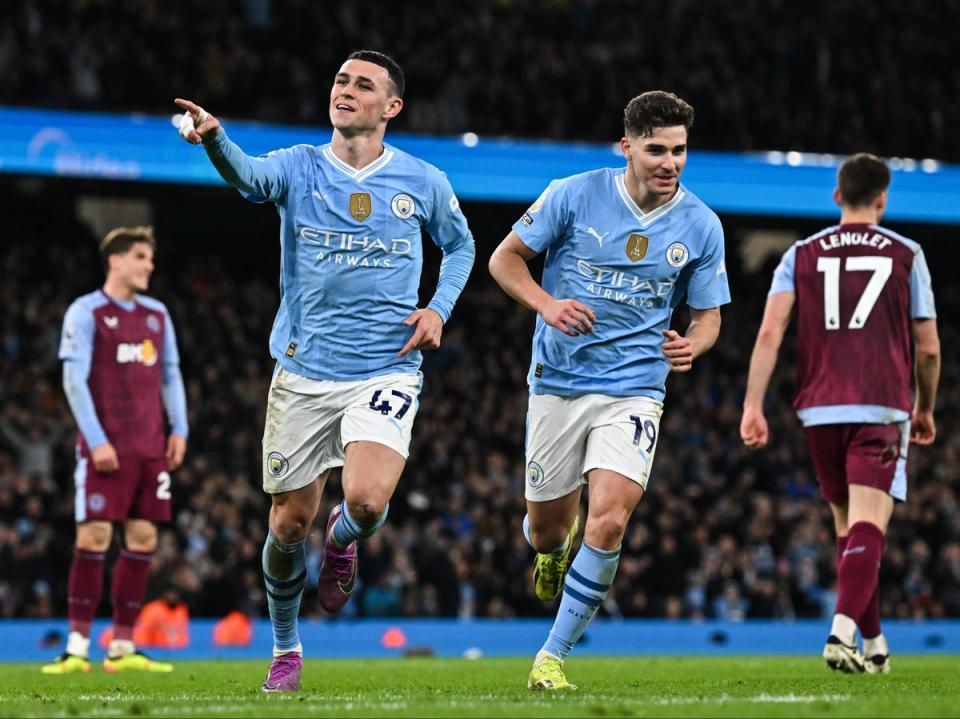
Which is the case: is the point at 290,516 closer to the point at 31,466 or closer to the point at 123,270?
the point at 123,270

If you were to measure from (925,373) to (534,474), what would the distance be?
1.92 meters

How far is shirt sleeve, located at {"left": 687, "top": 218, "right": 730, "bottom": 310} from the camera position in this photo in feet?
23.1

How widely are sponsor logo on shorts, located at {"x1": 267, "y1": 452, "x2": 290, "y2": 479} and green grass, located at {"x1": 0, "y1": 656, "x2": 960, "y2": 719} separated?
0.96 metres

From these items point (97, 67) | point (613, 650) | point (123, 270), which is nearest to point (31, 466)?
point (97, 67)

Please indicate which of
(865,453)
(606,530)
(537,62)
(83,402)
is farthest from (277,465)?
(537,62)

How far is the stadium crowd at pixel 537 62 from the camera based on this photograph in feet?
63.1

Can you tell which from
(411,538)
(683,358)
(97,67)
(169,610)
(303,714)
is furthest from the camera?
(97,67)

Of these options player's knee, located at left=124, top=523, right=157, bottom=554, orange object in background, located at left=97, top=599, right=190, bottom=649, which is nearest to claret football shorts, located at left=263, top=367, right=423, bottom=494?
player's knee, located at left=124, top=523, right=157, bottom=554

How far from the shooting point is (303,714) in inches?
195

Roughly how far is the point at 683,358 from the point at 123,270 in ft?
15.2

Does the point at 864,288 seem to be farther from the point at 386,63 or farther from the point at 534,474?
the point at 386,63

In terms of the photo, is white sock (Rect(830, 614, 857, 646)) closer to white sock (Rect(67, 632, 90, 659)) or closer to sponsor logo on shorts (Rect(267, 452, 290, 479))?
sponsor logo on shorts (Rect(267, 452, 290, 479))

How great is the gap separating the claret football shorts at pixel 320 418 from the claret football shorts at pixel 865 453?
2.03 m

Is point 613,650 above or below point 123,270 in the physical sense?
below
